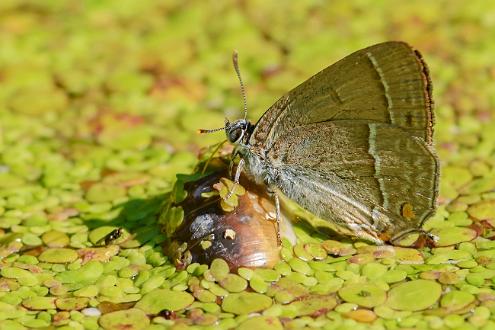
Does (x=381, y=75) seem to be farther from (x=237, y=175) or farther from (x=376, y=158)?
(x=237, y=175)

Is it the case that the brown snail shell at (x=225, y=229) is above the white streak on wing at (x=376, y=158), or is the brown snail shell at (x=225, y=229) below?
below

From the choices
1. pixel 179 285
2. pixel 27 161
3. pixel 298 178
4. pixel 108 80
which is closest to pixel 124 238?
pixel 179 285

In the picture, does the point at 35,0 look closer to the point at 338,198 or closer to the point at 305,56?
the point at 305,56

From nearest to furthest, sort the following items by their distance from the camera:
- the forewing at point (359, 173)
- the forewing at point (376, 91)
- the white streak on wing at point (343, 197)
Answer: the forewing at point (376, 91)
the forewing at point (359, 173)
the white streak on wing at point (343, 197)

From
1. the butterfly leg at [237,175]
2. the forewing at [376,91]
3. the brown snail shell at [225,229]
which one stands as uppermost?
the forewing at [376,91]

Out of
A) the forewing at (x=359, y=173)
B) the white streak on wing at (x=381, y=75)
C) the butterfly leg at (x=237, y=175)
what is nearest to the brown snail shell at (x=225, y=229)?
the butterfly leg at (x=237, y=175)

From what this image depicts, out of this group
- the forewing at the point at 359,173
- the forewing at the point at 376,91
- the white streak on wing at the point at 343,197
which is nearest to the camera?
the forewing at the point at 376,91

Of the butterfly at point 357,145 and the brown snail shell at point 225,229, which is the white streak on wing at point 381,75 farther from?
the brown snail shell at point 225,229

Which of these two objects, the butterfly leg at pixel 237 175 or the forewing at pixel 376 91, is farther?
the butterfly leg at pixel 237 175
